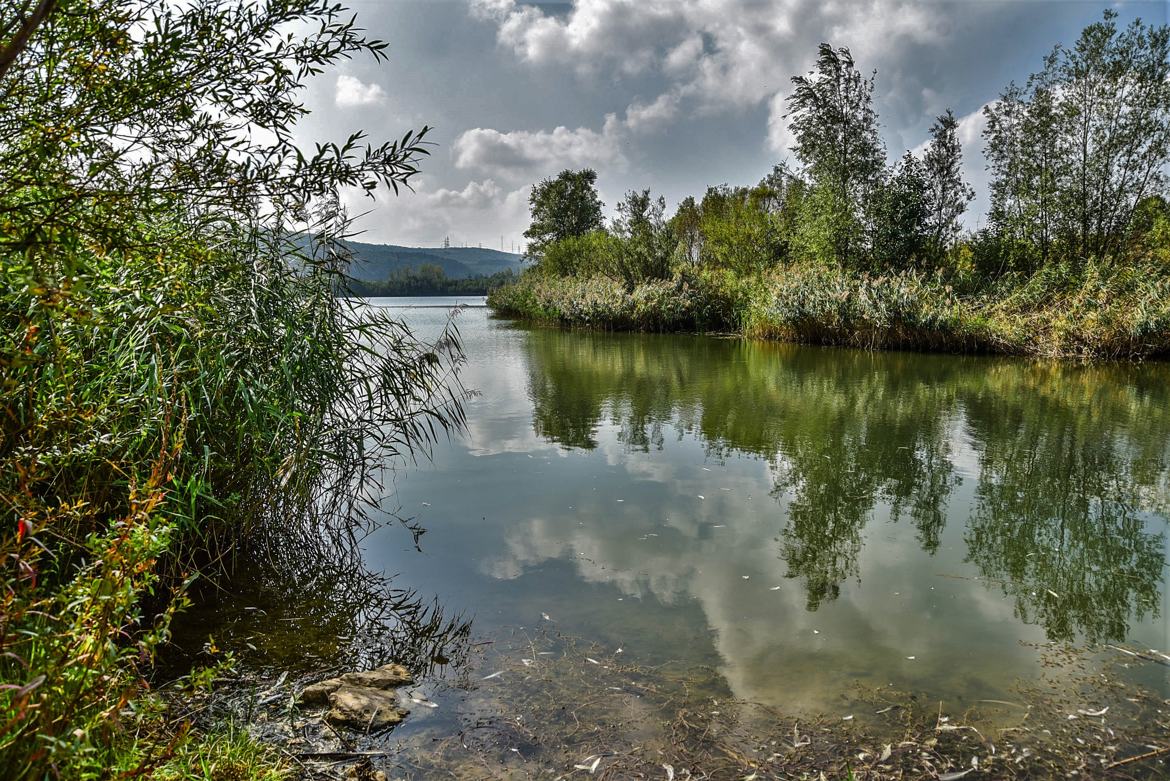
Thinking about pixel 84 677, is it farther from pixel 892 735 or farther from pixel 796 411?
pixel 796 411

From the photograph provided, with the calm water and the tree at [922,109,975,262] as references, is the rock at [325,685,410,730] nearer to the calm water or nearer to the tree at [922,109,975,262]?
the calm water

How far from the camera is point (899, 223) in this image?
1037 inches

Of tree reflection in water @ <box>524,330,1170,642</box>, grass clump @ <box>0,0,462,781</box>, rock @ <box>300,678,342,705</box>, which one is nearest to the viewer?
grass clump @ <box>0,0,462,781</box>

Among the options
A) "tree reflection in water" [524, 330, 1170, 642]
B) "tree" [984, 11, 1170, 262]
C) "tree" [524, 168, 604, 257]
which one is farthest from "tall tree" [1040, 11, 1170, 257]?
"tree" [524, 168, 604, 257]

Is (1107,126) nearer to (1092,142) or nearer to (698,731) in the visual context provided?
(1092,142)

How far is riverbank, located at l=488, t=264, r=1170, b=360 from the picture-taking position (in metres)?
17.7

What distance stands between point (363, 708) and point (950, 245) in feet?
113

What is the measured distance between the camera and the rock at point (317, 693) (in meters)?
3.50

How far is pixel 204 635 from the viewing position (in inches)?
165

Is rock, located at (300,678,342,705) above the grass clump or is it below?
below

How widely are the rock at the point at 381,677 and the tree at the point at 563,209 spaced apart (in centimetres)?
6183

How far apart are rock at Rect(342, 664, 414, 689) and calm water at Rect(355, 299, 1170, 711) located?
81 centimetres

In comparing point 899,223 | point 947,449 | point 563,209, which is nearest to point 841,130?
point 899,223

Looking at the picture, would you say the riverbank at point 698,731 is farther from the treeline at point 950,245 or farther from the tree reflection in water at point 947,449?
the treeline at point 950,245
